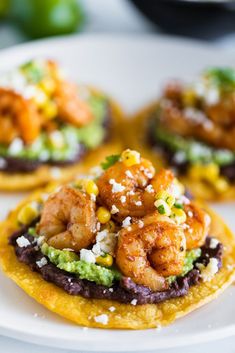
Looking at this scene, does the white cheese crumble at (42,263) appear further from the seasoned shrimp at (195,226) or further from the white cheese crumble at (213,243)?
the white cheese crumble at (213,243)

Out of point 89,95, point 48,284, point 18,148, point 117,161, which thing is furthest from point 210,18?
point 48,284

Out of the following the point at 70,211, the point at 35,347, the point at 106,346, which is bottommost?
the point at 35,347

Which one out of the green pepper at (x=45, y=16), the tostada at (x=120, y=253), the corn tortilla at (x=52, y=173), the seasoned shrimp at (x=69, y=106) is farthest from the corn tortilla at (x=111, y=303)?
the green pepper at (x=45, y=16)

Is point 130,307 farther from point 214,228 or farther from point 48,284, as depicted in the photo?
point 214,228

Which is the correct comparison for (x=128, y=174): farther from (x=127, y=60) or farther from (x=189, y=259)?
(x=127, y=60)

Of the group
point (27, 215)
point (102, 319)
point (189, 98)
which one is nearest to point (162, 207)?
point (102, 319)

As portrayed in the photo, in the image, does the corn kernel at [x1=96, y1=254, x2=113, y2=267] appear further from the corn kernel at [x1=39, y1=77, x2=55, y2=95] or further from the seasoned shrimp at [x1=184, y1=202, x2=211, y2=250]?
the corn kernel at [x1=39, y1=77, x2=55, y2=95]

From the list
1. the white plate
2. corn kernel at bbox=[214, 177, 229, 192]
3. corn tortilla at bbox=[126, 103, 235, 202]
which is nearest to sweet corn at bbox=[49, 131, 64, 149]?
the white plate
